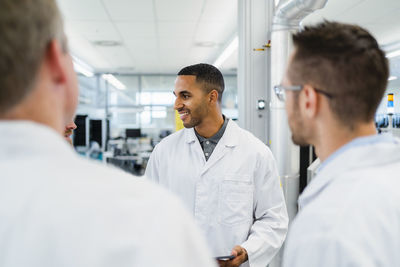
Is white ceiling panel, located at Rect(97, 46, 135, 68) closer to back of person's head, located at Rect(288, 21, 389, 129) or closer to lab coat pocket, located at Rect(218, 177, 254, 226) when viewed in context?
lab coat pocket, located at Rect(218, 177, 254, 226)

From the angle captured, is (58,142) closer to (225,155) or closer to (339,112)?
(339,112)

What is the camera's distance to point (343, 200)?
0.73 metres

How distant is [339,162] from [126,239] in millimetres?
555

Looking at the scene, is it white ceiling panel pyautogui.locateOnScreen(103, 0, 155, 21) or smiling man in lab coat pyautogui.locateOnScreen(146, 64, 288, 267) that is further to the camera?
white ceiling panel pyautogui.locateOnScreen(103, 0, 155, 21)

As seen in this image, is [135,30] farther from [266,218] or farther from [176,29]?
[266,218]

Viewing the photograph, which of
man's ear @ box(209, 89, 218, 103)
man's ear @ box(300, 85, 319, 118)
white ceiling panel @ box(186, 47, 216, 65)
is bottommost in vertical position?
man's ear @ box(300, 85, 319, 118)

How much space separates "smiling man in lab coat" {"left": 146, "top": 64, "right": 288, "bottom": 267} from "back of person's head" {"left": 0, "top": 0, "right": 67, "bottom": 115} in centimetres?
120

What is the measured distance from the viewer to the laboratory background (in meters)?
2.88

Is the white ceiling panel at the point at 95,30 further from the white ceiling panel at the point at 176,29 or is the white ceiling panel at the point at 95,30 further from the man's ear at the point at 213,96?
the man's ear at the point at 213,96

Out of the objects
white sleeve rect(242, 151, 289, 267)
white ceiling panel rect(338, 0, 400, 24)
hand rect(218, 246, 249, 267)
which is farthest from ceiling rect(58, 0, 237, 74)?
hand rect(218, 246, 249, 267)

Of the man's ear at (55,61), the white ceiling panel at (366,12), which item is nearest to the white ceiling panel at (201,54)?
the white ceiling panel at (366,12)

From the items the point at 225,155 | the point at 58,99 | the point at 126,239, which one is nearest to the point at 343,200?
the point at 126,239

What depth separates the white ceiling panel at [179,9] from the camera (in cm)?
432

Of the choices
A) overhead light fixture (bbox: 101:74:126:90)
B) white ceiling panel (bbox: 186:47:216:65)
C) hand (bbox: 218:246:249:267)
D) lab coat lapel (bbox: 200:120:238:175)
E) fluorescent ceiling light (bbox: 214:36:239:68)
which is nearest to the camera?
hand (bbox: 218:246:249:267)
